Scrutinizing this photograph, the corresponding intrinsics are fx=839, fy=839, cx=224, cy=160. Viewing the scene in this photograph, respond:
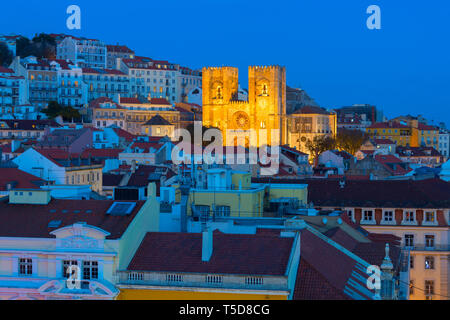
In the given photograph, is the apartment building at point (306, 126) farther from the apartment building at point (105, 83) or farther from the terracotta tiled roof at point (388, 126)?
the apartment building at point (105, 83)

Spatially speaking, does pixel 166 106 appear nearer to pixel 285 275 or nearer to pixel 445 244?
pixel 445 244

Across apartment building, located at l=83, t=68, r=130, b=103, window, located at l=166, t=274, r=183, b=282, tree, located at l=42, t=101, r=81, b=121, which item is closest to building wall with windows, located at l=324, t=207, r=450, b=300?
window, located at l=166, t=274, r=183, b=282

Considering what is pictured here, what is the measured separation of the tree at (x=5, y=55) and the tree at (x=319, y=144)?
4839 centimetres

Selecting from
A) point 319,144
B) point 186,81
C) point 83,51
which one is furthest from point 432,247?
point 186,81

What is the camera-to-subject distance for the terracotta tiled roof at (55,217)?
22547 millimetres

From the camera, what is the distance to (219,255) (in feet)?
70.8

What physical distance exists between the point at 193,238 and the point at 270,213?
1073cm

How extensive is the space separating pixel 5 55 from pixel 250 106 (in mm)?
→ 41848

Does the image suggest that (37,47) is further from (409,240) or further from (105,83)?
(409,240)

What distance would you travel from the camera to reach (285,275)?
65.9ft

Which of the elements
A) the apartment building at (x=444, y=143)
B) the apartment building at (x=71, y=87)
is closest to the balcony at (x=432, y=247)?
the apartment building at (x=71, y=87)

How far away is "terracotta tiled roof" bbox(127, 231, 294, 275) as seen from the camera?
68.3 feet

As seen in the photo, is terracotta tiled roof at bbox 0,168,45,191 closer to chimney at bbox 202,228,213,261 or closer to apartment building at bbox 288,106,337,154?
chimney at bbox 202,228,213,261
